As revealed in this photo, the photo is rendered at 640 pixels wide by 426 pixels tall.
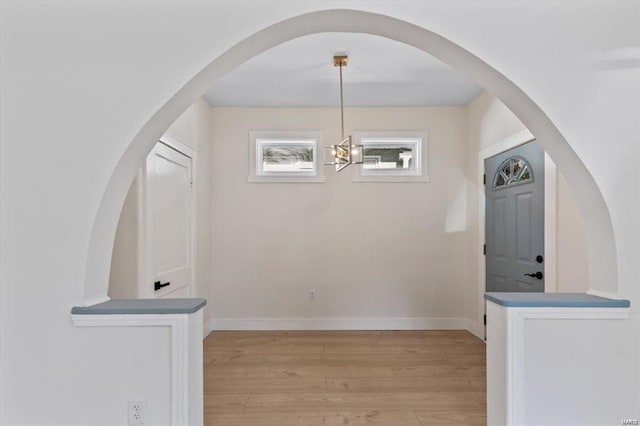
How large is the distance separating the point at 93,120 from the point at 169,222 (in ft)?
5.07

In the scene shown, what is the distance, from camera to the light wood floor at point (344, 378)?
7.42 ft

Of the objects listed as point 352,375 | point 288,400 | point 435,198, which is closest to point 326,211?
point 435,198

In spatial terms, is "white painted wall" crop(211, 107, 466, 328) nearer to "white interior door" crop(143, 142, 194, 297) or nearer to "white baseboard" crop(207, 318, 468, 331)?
"white baseboard" crop(207, 318, 468, 331)

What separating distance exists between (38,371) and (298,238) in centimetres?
272

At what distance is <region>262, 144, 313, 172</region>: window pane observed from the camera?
4.14 m

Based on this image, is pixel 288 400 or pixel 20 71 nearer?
pixel 20 71

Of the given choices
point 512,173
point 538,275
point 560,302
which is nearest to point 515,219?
point 512,173

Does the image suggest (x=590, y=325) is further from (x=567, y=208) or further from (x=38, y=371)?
(x=38, y=371)

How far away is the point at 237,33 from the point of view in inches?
61.1

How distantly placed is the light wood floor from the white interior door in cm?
84

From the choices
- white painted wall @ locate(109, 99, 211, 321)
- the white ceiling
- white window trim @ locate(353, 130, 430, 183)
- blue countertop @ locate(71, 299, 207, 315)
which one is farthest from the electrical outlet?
white window trim @ locate(353, 130, 430, 183)

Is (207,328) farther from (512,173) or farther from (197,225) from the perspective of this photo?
(512,173)

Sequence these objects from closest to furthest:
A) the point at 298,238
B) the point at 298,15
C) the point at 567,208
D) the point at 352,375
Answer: the point at 298,15 < the point at 567,208 < the point at 352,375 < the point at 298,238

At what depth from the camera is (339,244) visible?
4066 mm
